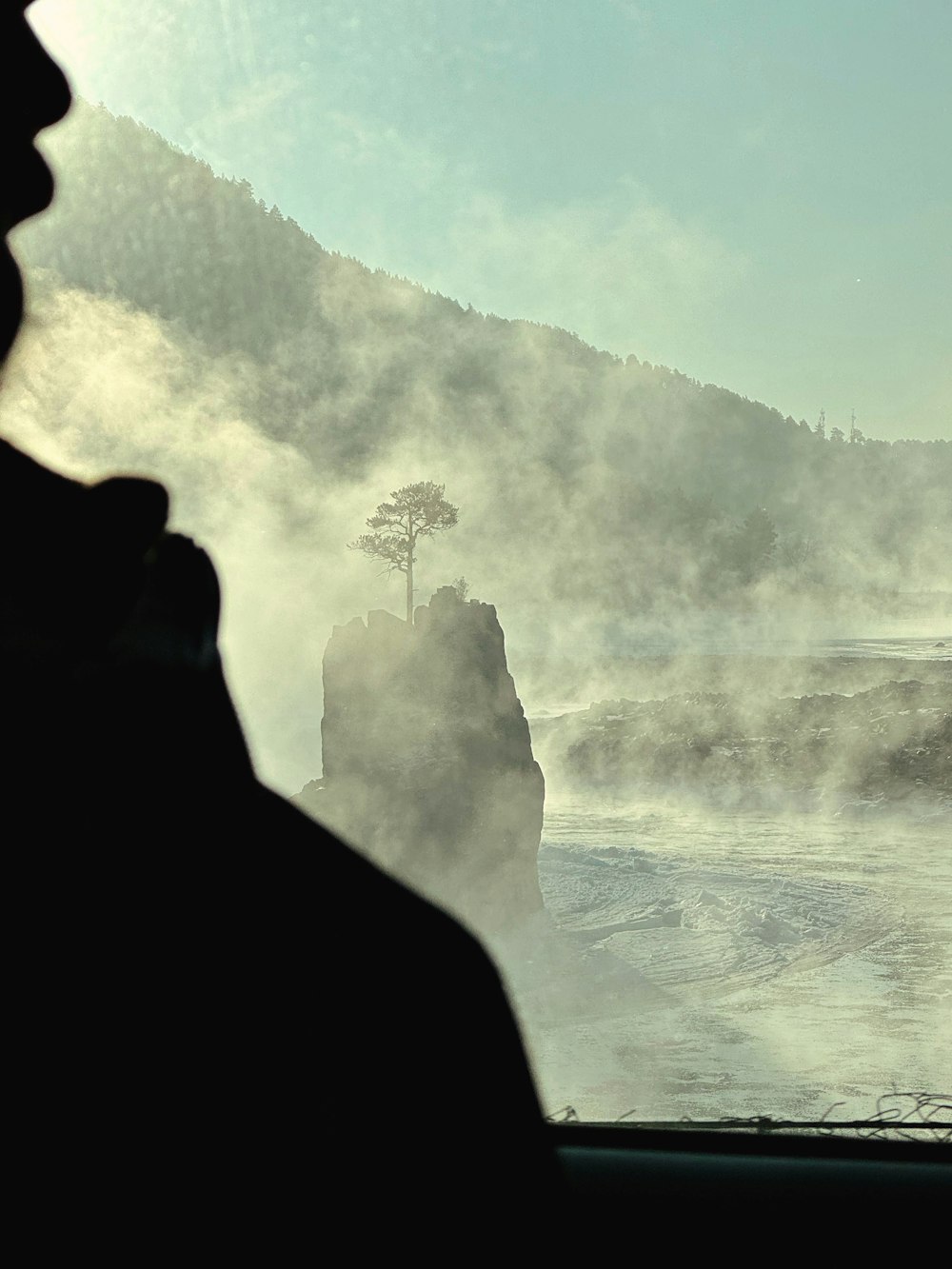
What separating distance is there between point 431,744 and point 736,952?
10.5m

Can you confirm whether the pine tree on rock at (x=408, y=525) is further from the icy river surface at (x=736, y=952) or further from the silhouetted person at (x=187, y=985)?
the silhouetted person at (x=187, y=985)

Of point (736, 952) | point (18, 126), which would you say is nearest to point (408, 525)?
point (736, 952)

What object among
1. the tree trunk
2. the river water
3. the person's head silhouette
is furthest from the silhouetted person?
the tree trunk

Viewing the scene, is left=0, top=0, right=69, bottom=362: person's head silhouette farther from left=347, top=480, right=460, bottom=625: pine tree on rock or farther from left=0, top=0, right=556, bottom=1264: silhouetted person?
left=347, top=480, right=460, bottom=625: pine tree on rock

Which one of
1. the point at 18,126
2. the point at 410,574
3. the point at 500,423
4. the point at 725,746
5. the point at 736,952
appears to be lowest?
the point at 736,952

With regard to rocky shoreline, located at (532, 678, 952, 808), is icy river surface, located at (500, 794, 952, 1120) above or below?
below

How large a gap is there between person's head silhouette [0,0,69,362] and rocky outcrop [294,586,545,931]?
91.4ft

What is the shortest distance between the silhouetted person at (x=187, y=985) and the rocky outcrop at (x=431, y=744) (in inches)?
1098

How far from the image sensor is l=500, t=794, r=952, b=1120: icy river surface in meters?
23.1

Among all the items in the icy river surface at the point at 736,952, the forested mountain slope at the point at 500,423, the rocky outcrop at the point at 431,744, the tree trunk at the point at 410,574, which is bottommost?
the icy river surface at the point at 736,952

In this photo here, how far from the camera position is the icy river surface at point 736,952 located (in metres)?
23.1

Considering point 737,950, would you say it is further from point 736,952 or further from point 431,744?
point 431,744

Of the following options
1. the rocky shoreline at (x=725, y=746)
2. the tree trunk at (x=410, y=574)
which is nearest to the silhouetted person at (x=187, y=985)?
the tree trunk at (x=410, y=574)

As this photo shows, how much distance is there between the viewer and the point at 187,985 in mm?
213
